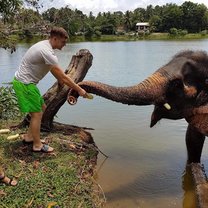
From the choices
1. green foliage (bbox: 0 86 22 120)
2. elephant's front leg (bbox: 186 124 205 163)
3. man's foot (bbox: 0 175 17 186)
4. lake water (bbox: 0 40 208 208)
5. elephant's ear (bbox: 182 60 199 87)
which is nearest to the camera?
man's foot (bbox: 0 175 17 186)

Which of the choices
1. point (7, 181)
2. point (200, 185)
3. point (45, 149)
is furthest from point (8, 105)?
point (200, 185)

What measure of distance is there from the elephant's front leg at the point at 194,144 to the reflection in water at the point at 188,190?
0.65 feet

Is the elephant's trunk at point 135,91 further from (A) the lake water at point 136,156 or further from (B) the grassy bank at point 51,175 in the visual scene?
(B) the grassy bank at point 51,175

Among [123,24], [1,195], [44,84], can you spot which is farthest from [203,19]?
[1,195]

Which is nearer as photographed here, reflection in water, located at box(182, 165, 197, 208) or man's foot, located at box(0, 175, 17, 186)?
man's foot, located at box(0, 175, 17, 186)

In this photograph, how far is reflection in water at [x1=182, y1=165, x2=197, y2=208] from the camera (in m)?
6.01

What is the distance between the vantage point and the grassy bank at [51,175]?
481 cm

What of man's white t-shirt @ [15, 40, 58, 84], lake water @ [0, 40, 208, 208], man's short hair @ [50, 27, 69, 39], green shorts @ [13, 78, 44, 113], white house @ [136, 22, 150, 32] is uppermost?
man's short hair @ [50, 27, 69, 39]

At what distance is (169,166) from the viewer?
7.55 m

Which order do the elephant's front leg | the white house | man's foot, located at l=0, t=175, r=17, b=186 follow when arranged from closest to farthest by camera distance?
man's foot, located at l=0, t=175, r=17, b=186 → the elephant's front leg → the white house

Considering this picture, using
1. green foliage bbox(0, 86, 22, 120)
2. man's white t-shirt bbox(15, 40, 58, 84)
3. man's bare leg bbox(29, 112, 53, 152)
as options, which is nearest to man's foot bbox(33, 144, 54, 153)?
man's bare leg bbox(29, 112, 53, 152)

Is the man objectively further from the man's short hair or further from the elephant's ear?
the elephant's ear

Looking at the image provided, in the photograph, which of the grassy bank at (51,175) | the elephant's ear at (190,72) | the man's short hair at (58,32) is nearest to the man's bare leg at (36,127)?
the grassy bank at (51,175)

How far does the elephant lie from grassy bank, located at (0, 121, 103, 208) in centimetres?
100
